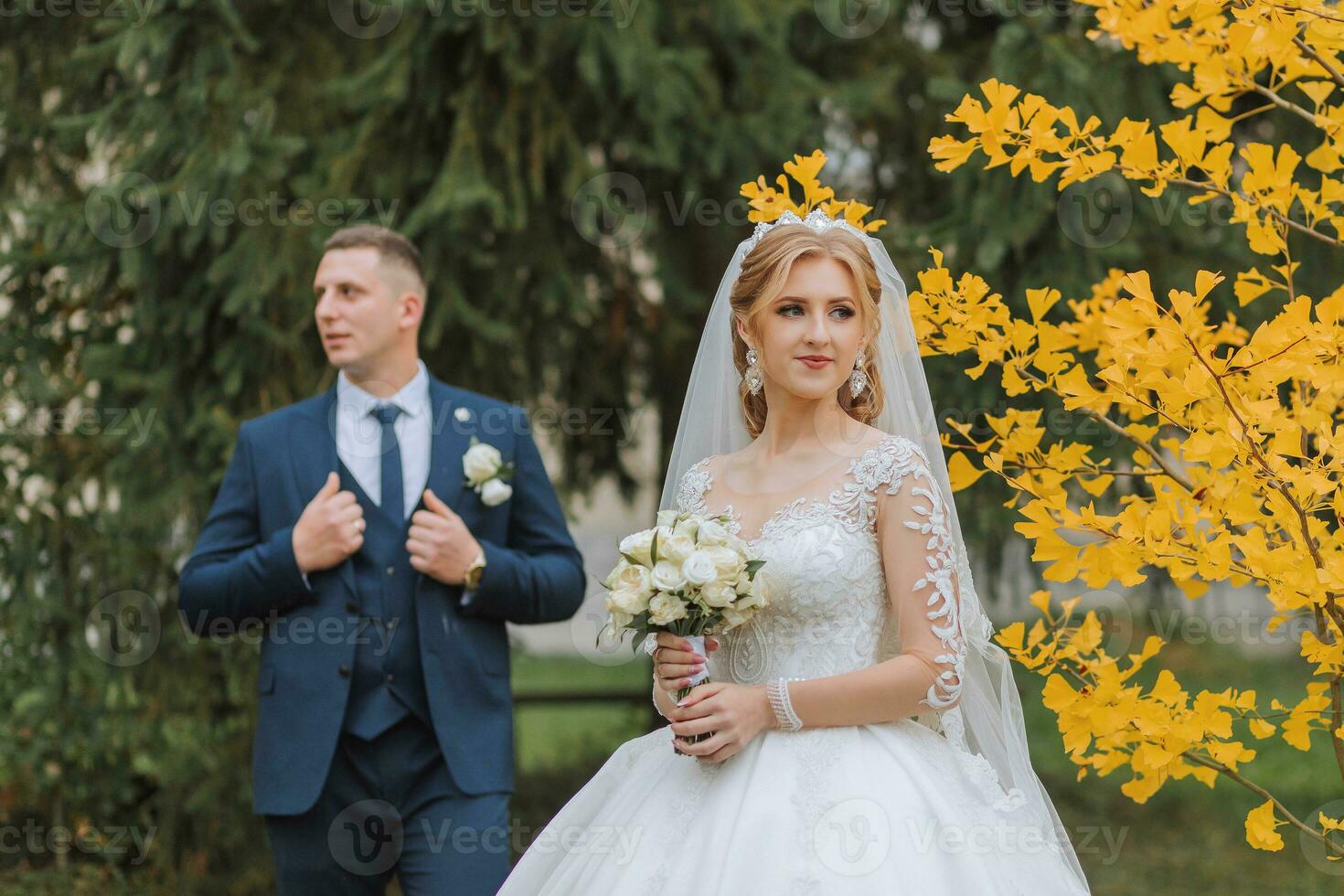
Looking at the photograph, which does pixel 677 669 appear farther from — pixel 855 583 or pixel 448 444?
pixel 448 444

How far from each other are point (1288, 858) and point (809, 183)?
508cm

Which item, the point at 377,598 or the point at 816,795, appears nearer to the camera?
the point at 816,795

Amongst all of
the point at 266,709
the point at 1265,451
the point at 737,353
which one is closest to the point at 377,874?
the point at 266,709

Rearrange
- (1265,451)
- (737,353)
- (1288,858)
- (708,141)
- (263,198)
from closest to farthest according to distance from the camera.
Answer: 1. (1265,451)
2. (737,353)
3. (263,198)
4. (708,141)
5. (1288,858)

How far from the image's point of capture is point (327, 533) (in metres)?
3.29

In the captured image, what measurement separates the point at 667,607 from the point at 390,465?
1.19 metres

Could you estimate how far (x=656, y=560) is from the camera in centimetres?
255

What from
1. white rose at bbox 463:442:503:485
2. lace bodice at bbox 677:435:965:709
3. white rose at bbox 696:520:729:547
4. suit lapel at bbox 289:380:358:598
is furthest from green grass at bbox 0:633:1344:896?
white rose at bbox 696:520:729:547

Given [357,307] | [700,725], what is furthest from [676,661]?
[357,307]

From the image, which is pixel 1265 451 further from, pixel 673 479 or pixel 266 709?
pixel 266 709

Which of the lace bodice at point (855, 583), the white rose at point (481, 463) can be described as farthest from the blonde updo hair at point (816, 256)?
the white rose at point (481, 463)

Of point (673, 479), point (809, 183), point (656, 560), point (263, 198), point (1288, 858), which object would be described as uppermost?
point (263, 198)

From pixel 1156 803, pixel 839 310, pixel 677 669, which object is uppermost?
pixel 839 310

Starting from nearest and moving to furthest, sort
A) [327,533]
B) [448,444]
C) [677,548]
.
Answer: [677,548] < [327,533] < [448,444]
